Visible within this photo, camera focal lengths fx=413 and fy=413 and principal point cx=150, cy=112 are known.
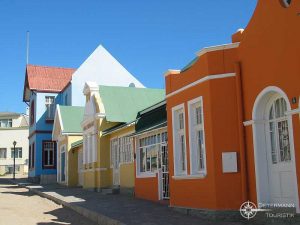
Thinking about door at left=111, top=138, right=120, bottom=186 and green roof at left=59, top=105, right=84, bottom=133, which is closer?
door at left=111, top=138, right=120, bottom=186

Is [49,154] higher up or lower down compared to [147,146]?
higher up

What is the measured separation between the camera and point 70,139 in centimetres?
2889

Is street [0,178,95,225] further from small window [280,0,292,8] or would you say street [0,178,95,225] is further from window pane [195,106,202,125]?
small window [280,0,292,8]

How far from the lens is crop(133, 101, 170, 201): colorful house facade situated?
15.5 metres

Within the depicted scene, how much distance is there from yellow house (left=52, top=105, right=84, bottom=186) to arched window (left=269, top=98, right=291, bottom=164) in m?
18.9

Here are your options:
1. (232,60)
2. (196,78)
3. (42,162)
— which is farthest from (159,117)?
(42,162)

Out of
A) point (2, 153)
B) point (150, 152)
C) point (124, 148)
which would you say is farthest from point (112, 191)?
point (2, 153)

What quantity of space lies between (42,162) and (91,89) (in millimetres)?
14563

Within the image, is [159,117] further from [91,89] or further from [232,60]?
[91,89]

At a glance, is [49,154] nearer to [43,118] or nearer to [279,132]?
[43,118]

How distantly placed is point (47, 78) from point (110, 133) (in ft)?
61.6

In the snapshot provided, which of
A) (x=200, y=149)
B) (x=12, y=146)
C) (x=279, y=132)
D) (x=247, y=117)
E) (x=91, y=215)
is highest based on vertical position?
(x=12, y=146)

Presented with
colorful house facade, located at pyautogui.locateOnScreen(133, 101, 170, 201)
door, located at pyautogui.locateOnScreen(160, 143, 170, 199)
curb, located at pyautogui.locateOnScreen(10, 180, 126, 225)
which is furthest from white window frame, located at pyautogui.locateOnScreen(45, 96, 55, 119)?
door, located at pyautogui.locateOnScreen(160, 143, 170, 199)

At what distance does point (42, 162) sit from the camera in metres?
35.3
